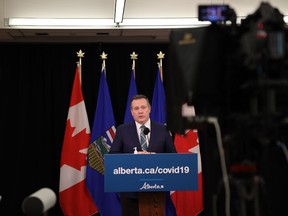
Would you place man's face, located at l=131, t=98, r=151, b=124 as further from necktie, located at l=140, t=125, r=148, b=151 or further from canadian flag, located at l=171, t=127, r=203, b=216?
canadian flag, located at l=171, t=127, r=203, b=216

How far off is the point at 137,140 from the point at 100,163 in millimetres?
1678

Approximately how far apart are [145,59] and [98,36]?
2.39 feet

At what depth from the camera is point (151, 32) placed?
5875 millimetres

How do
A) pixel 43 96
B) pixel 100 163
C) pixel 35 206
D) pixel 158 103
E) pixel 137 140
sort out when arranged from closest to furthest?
pixel 35 206 < pixel 137 140 < pixel 100 163 < pixel 158 103 < pixel 43 96

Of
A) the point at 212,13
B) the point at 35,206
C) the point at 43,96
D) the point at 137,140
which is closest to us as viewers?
the point at 35,206

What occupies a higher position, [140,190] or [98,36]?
[98,36]

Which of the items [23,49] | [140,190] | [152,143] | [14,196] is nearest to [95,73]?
[23,49]

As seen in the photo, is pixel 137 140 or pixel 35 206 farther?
pixel 137 140

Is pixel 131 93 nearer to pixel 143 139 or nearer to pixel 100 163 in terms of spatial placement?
pixel 100 163

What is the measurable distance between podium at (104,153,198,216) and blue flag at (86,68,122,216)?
206cm

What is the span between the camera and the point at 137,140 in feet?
14.0

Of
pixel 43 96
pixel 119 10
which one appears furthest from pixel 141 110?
pixel 43 96

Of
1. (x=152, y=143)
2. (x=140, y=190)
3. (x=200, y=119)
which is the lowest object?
(x=140, y=190)

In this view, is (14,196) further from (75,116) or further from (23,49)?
(23,49)
